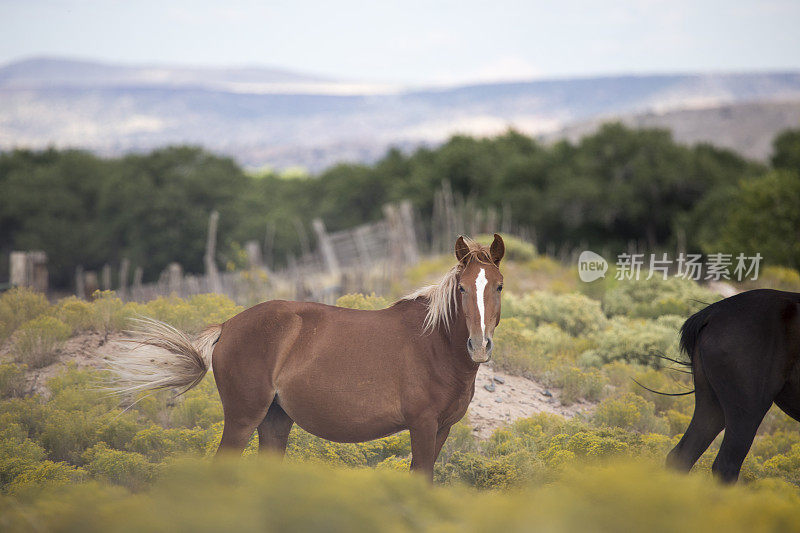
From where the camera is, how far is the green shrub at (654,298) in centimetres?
1161

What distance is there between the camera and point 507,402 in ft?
25.0

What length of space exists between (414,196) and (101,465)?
96.8 feet

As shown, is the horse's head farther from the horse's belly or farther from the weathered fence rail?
the weathered fence rail

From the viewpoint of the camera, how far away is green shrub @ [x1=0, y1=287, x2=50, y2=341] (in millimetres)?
7898

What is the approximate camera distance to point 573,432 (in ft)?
21.7

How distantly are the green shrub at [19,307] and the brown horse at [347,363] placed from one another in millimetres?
3956

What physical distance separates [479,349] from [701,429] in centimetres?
241

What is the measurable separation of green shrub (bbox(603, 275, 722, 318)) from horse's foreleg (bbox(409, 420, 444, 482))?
8.21 metres

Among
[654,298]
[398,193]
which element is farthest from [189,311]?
[398,193]

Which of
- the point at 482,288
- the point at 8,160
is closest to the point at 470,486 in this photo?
the point at 482,288

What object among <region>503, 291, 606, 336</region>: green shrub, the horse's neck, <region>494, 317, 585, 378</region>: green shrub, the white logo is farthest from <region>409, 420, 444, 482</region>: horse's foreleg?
the white logo

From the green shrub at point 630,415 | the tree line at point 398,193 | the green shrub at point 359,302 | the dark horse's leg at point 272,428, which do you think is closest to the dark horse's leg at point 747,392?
the green shrub at point 630,415

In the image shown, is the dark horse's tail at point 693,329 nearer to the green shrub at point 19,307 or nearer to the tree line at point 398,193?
the green shrub at point 19,307

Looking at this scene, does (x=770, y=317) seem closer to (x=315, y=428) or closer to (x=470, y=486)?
(x=470, y=486)
